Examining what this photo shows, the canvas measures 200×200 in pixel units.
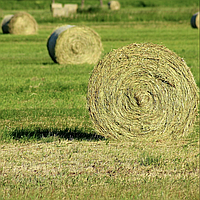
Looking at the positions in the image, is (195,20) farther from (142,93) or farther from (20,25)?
(142,93)

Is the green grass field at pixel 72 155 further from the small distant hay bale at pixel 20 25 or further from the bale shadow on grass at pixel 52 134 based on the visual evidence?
the small distant hay bale at pixel 20 25

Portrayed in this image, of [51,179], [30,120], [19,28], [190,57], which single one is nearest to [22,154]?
[51,179]

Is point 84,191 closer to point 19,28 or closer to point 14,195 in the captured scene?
point 14,195

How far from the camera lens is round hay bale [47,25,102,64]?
16734mm

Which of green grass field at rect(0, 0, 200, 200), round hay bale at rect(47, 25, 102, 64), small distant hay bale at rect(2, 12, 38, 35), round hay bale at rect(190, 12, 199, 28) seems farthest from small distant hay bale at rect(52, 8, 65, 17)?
green grass field at rect(0, 0, 200, 200)

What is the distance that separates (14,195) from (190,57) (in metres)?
14.2

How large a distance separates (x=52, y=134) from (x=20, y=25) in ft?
68.4

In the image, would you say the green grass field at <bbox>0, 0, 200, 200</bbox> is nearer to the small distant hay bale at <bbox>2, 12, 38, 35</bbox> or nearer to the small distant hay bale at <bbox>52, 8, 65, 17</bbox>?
the small distant hay bale at <bbox>2, 12, 38, 35</bbox>

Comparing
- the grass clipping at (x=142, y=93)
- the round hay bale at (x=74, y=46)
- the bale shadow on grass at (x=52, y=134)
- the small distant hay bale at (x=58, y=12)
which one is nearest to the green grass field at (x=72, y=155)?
the bale shadow on grass at (x=52, y=134)

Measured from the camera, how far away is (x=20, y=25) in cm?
2795

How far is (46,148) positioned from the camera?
720cm

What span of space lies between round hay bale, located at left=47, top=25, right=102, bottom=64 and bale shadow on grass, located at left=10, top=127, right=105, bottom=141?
8567 mm

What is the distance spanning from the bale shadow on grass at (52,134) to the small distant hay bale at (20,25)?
65.8 ft

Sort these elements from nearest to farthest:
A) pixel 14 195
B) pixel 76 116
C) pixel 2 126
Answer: pixel 14 195, pixel 2 126, pixel 76 116
